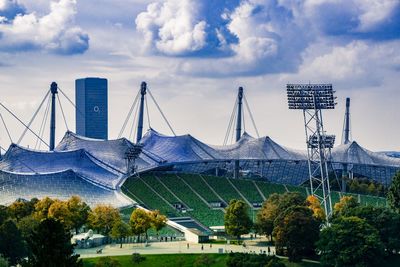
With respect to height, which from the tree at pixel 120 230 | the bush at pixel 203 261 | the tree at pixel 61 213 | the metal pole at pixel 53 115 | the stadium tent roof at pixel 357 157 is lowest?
the bush at pixel 203 261

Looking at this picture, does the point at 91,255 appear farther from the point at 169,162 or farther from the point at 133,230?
the point at 169,162

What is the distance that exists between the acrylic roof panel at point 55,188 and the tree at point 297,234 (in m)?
25.3

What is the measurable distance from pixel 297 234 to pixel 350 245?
5.11 m

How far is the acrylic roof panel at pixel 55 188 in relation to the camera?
88.1 meters

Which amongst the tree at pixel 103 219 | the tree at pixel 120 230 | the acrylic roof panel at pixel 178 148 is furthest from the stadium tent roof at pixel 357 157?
the tree at pixel 120 230

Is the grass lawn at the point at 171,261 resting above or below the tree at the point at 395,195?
below

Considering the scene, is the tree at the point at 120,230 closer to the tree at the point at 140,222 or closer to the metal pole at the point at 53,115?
the tree at the point at 140,222

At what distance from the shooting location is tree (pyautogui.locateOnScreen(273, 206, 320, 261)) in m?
66.4

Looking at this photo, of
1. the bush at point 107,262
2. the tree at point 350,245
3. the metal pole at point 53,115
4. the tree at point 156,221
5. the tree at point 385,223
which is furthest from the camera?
the metal pole at point 53,115

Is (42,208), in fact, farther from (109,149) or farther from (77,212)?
(109,149)

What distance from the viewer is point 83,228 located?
81.7m

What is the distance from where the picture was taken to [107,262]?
5903cm

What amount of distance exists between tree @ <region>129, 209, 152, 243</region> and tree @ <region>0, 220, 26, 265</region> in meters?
14.7

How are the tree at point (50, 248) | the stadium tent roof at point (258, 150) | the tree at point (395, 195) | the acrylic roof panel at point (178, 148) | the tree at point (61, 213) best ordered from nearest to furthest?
the tree at point (50, 248) → the tree at point (61, 213) → the tree at point (395, 195) → the acrylic roof panel at point (178, 148) → the stadium tent roof at point (258, 150)
